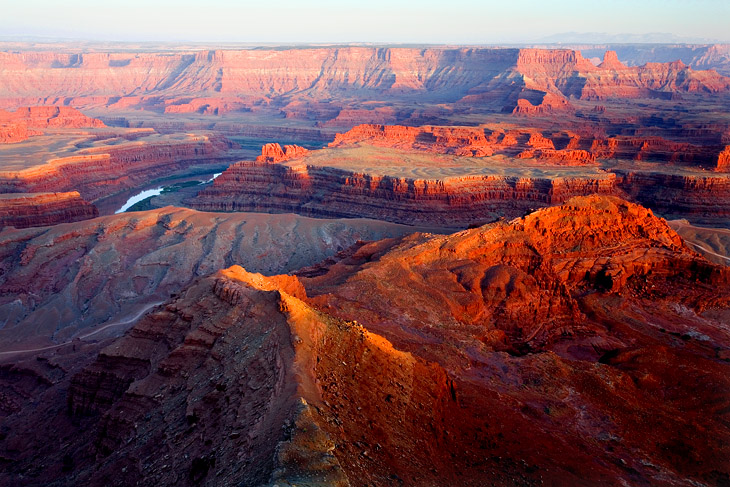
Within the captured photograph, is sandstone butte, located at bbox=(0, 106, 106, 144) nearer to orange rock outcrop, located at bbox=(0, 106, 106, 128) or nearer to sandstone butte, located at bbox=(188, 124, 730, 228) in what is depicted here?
orange rock outcrop, located at bbox=(0, 106, 106, 128)

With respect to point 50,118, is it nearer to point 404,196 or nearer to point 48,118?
point 48,118

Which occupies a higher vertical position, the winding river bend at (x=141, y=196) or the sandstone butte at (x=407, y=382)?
the sandstone butte at (x=407, y=382)

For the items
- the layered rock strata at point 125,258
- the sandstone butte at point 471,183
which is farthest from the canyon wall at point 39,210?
the sandstone butte at point 471,183

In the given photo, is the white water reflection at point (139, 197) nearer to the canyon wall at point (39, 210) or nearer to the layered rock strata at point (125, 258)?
the canyon wall at point (39, 210)

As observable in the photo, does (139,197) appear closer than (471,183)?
No

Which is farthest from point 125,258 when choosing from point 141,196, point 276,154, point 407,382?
point 141,196

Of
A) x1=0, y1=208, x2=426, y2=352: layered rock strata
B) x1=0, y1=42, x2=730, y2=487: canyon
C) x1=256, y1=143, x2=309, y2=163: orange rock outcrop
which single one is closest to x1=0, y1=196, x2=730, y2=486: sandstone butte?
x1=0, y1=42, x2=730, y2=487: canyon

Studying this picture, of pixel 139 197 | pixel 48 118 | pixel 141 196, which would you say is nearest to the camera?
pixel 139 197

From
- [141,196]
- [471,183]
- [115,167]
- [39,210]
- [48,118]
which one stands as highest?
[48,118]

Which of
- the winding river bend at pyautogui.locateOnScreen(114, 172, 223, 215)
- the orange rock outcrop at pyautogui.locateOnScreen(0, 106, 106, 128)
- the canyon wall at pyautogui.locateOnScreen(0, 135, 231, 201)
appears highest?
the orange rock outcrop at pyautogui.locateOnScreen(0, 106, 106, 128)

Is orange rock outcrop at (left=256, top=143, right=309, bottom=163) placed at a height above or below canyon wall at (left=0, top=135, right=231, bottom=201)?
above
